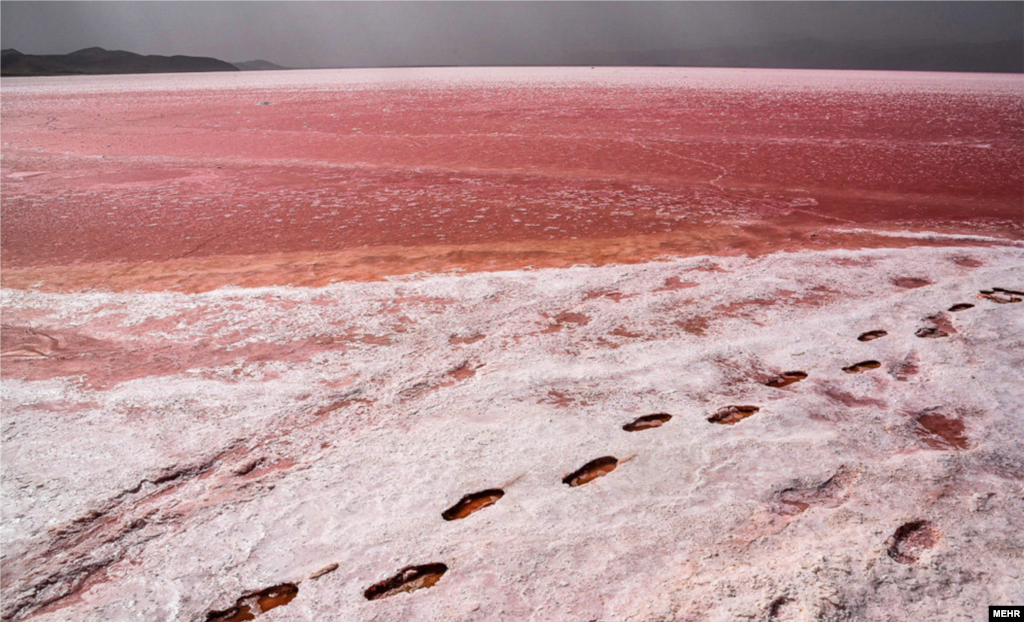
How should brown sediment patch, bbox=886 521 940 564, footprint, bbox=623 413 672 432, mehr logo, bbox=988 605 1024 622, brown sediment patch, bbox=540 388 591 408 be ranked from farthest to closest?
brown sediment patch, bbox=540 388 591 408 < footprint, bbox=623 413 672 432 < brown sediment patch, bbox=886 521 940 564 < mehr logo, bbox=988 605 1024 622

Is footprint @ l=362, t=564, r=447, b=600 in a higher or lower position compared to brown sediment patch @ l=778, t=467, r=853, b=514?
lower

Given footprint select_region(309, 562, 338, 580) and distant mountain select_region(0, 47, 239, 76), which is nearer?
footprint select_region(309, 562, 338, 580)

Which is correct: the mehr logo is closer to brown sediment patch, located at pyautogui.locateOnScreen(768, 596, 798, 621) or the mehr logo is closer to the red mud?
brown sediment patch, located at pyautogui.locateOnScreen(768, 596, 798, 621)

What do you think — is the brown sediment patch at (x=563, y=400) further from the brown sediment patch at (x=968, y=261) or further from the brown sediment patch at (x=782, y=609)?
the brown sediment patch at (x=968, y=261)

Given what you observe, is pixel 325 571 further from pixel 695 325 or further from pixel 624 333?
pixel 695 325

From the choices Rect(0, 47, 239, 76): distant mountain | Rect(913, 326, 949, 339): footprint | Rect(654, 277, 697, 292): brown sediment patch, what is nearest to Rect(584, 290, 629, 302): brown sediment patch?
Rect(654, 277, 697, 292): brown sediment patch

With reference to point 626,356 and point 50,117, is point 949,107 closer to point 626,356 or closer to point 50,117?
point 626,356
